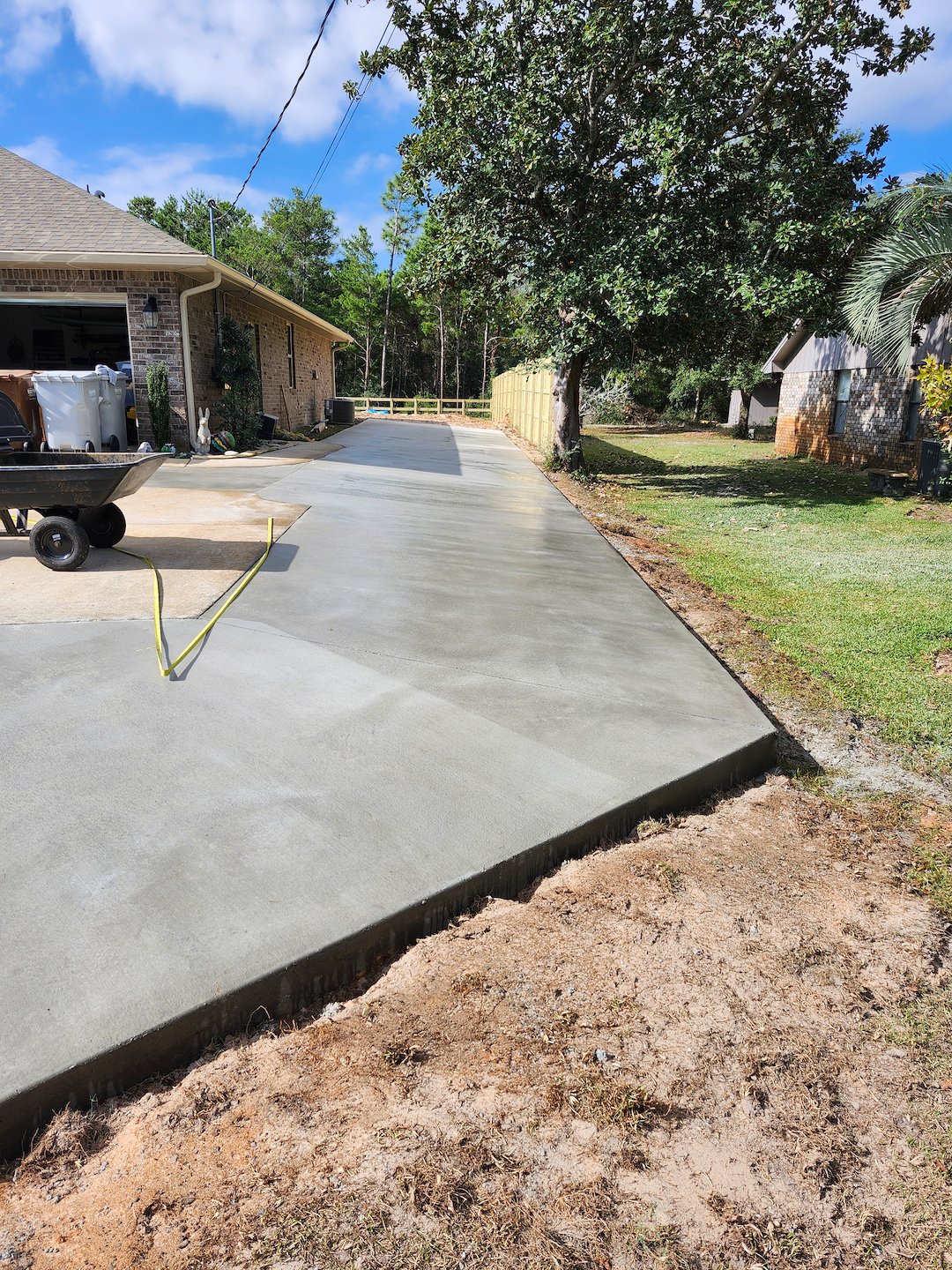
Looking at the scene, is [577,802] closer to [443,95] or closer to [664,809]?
[664,809]

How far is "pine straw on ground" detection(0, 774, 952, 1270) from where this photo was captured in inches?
72.5

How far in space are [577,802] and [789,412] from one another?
22.4 metres

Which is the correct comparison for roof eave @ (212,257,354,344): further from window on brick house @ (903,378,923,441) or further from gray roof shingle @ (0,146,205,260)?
window on brick house @ (903,378,923,441)

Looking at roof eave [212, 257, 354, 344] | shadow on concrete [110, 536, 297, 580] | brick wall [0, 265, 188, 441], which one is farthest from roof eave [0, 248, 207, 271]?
shadow on concrete [110, 536, 297, 580]

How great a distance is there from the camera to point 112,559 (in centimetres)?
633

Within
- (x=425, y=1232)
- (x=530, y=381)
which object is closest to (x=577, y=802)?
(x=425, y=1232)

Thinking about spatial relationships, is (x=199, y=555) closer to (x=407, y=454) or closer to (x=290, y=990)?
(x=290, y=990)

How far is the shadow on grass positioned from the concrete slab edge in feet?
39.4

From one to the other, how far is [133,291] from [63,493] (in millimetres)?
10115

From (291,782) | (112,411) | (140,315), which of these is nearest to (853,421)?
(140,315)

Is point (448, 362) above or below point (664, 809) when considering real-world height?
above

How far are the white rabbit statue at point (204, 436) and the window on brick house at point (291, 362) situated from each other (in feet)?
28.2

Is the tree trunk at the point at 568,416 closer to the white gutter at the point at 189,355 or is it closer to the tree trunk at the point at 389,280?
the white gutter at the point at 189,355

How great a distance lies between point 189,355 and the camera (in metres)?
14.2
